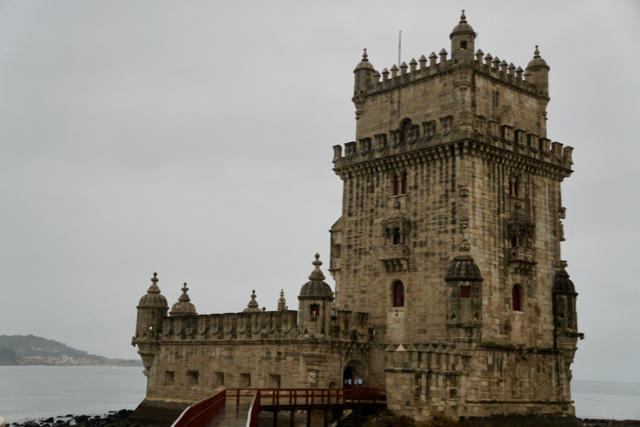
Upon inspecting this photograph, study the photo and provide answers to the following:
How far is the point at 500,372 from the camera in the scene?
136ft

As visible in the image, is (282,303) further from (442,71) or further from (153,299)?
(442,71)

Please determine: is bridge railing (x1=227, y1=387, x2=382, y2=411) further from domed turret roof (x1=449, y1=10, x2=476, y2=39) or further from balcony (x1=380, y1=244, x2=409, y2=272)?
domed turret roof (x1=449, y1=10, x2=476, y2=39)

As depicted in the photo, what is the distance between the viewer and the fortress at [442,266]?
40281 millimetres

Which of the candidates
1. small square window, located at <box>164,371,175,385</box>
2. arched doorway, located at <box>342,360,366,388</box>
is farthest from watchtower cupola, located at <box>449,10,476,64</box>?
small square window, located at <box>164,371,175,385</box>

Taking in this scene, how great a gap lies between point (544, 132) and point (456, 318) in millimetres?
15480

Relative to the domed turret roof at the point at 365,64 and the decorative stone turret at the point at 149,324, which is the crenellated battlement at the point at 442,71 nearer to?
the domed turret roof at the point at 365,64

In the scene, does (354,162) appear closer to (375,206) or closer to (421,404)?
(375,206)

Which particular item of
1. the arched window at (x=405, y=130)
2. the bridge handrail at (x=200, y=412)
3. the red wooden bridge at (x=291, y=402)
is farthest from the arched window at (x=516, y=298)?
the bridge handrail at (x=200, y=412)

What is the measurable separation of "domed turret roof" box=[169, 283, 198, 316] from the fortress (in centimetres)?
1063

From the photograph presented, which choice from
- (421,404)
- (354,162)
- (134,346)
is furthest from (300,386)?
(134,346)

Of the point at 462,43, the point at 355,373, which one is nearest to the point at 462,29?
the point at 462,43

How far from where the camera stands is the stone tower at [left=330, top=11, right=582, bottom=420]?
40125 millimetres

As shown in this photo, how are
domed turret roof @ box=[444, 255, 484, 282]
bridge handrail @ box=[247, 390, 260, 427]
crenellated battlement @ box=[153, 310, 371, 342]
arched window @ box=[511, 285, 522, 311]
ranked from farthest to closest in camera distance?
1. crenellated battlement @ box=[153, 310, 371, 342]
2. arched window @ box=[511, 285, 522, 311]
3. domed turret roof @ box=[444, 255, 484, 282]
4. bridge handrail @ box=[247, 390, 260, 427]

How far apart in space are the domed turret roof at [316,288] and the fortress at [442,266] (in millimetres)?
81
